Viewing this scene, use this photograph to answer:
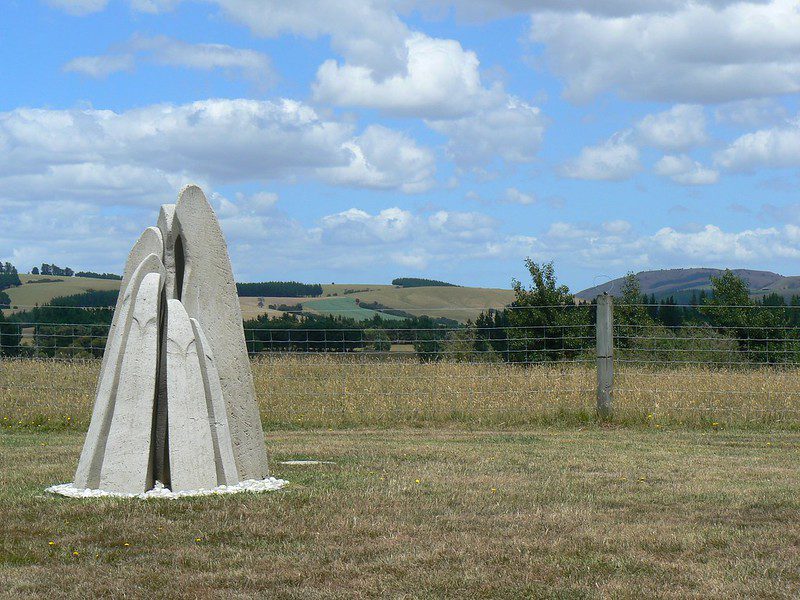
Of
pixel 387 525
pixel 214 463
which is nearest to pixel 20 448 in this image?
pixel 214 463

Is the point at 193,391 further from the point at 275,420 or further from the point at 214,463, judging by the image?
the point at 275,420

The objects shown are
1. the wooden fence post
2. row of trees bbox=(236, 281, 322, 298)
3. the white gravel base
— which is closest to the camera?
the white gravel base

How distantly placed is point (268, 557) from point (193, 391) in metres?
2.40

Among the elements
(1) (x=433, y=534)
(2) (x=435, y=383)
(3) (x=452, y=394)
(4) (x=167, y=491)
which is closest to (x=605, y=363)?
(3) (x=452, y=394)

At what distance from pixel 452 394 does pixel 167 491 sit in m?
7.83

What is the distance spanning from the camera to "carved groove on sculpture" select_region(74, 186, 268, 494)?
28.0 ft

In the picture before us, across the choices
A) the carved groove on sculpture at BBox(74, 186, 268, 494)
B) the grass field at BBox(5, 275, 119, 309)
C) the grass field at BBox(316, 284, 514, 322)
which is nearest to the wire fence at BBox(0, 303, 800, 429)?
the carved groove on sculpture at BBox(74, 186, 268, 494)

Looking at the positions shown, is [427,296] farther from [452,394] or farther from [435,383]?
[452,394]

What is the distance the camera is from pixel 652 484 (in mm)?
9453

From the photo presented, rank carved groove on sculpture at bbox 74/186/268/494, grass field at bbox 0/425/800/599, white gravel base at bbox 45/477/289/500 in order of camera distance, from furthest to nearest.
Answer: carved groove on sculpture at bbox 74/186/268/494 → white gravel base at bbox 45/477/289/500 → grass field at bbox 0/425/800/599

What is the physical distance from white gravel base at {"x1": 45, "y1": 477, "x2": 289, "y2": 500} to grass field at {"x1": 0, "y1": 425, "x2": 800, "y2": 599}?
7.4 inches

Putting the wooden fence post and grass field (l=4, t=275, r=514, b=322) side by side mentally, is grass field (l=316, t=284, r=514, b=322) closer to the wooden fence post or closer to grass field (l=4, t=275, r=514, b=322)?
grass field (l=4, t=275, r=514, b=322)

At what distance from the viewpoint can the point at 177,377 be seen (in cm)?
859

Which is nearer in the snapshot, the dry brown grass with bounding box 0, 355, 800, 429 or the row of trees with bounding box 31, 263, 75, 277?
the dry brown grass with bounding box 0, 355, 800, 429
